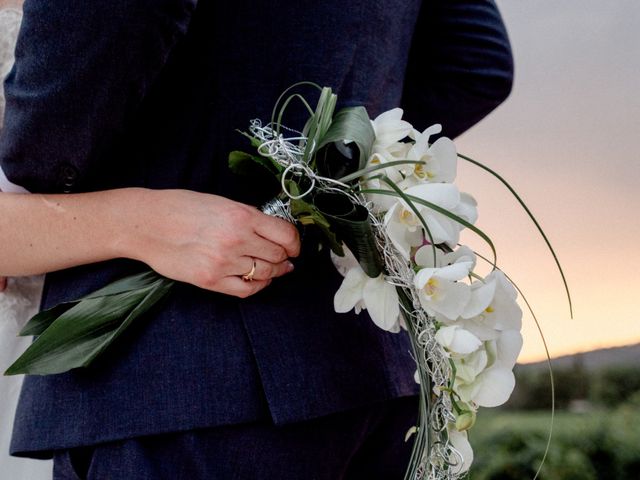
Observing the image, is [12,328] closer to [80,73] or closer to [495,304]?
[80,73]

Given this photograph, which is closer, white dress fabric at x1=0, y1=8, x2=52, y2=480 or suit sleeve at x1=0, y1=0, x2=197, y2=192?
suit sleeve at x1=0, y1=0, x2=197, y2=192

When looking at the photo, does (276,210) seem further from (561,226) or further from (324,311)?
(561,226)

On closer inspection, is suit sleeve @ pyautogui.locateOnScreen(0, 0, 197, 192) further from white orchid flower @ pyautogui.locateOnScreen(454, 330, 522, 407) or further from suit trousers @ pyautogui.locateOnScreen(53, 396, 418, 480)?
white orchid flower @ pyautogui.locateOnScreen(454, 330, 522, 407)

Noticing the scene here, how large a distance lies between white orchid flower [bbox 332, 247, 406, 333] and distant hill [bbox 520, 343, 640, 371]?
3.25 meters

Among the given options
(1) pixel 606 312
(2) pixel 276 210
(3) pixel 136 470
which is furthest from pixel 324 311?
(1) pixel 606 312

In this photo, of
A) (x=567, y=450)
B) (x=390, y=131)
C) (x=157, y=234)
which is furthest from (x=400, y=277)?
(x=567, y=450)

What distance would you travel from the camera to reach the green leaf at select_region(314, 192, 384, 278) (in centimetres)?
68

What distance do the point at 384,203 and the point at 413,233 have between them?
40 millimetres

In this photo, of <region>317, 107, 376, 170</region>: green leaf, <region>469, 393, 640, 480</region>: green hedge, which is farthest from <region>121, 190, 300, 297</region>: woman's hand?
<region>469, 393, 640, 480</region>: green hedge

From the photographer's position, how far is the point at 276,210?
30.3 inches

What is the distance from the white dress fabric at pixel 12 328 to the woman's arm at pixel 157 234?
305 mm

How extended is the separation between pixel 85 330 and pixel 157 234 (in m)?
0.12

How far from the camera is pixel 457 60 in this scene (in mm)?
1081

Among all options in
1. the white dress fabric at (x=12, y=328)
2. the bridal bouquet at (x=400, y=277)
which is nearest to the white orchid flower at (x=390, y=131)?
the bridal bouquet at (x=400, y=277)
